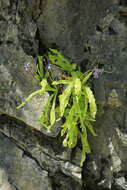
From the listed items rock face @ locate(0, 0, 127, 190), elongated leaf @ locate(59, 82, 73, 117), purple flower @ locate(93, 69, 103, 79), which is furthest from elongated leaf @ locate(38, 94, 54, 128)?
purple flower @ locate(93, 69, 103, 79)

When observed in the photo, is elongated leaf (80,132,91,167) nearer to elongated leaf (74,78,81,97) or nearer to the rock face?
the rock face

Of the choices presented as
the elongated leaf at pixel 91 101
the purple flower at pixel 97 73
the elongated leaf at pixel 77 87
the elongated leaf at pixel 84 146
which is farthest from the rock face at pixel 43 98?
the elongated leaf at pixel 77 87

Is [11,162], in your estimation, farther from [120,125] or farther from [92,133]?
[120,125]

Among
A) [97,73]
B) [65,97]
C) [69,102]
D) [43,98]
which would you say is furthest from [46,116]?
[97,73]

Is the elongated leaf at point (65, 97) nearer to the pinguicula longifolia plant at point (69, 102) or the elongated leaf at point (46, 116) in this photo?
the pinguicula longifolia plant at point (69, 102)

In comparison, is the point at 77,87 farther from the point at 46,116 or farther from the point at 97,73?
the point at 46,116

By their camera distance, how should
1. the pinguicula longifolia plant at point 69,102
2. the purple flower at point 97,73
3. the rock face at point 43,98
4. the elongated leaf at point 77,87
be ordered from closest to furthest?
the elongated leaf at point 77,87
the pinguicula longifolia plant at point 69,102
the purple flower at point 97,73
the rock face at point 43,98
